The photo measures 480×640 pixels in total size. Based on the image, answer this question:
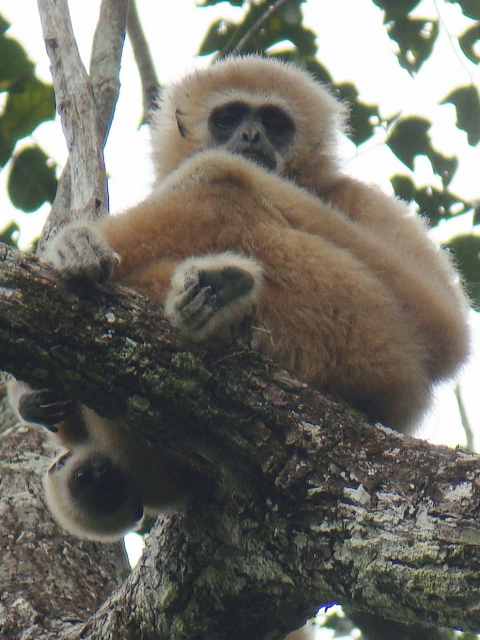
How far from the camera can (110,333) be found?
3766 millimetres

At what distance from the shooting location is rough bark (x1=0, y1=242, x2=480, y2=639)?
3316 millimetres

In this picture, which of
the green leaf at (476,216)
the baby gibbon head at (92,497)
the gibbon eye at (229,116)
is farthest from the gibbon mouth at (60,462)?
the green leaf at (476,216)

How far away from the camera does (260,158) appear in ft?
22.7

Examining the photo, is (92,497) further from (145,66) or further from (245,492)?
(145,66)

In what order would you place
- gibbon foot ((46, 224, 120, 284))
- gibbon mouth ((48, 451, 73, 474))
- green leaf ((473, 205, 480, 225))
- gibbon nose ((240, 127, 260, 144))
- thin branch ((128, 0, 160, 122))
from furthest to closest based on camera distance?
thin branch ((128, 0, 160, 122)) → gibbon nose ((240, 127, 260, 144)) → green leaf ((473, 205, 480, 225)) → gibbon mouth ((48, 451, 73, 474)) → gibbon foot ((46, 224, 120, 284))

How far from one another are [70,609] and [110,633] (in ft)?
1.88

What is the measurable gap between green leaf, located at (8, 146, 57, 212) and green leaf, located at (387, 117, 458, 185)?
8.60ft

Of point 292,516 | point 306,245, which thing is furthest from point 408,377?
point 292,516

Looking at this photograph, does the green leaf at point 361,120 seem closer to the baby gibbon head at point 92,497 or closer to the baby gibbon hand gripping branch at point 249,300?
the baby gibbon hand gripping branch at point 249,300

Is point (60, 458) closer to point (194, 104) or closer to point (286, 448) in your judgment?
point (286, 448)

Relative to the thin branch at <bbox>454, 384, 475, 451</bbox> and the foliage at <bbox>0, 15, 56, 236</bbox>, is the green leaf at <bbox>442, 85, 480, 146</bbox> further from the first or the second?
the foliage at <bbox>0, 15, 56, 236</bbox>

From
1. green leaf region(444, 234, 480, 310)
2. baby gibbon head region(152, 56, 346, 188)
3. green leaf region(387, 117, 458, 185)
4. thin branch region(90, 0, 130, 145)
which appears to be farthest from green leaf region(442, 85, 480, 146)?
thin branch region(90, 0, 130, 145)

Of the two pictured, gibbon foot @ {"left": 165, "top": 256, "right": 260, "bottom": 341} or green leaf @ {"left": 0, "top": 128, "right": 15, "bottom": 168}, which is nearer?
gibbon foot @ {"left": 165, "top": 256, "right": 260, "bottom": 341}

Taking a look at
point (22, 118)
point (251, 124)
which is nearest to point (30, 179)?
point (22, 118)
